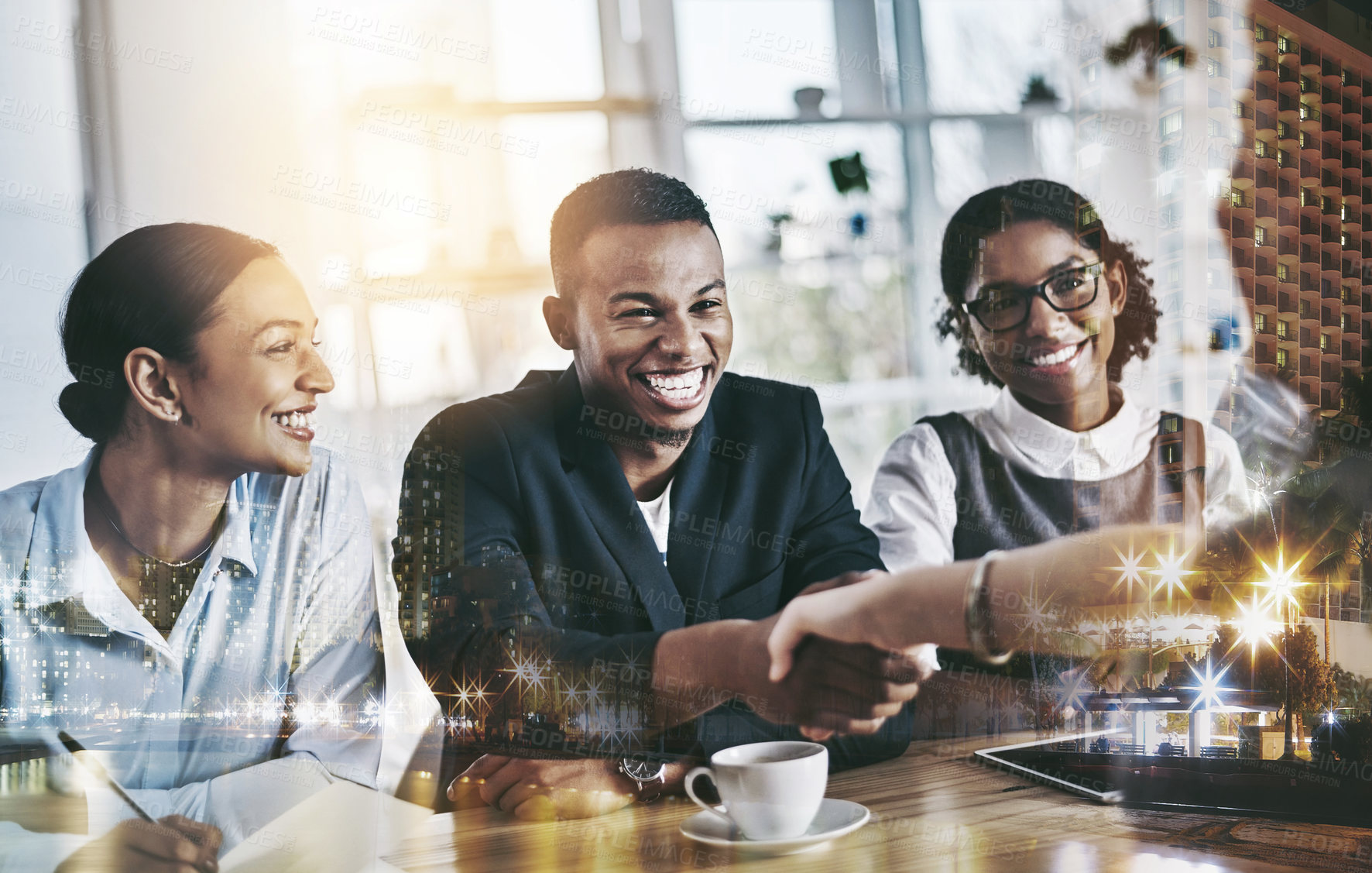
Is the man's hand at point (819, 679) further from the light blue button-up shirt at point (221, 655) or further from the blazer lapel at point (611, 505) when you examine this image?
the light blue button-up shirt at point (221, 655)

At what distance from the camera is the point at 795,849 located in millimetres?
822

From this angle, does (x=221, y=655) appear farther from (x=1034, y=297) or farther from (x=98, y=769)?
(x=1034, y=297)

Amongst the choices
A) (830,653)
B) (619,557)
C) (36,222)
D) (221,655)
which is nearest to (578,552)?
(619,557)

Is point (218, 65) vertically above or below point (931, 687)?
above

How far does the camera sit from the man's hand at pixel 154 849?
92cm

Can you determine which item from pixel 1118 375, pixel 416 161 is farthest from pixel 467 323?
pixel 1118 375

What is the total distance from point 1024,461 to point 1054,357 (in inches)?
4.2

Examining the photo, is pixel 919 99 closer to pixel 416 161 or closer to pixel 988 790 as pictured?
pixel 416 161

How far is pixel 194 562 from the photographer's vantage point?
958mm

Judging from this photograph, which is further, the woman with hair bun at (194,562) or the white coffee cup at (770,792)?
the woman with hair bun at (194,562)

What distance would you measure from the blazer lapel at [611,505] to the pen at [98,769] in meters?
0.51

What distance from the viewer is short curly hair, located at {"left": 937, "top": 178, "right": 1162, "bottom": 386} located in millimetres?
990

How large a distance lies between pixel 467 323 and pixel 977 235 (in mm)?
505

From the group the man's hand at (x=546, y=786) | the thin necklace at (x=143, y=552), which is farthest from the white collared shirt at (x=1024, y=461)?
the thin necklace at (x=143, y=552)
